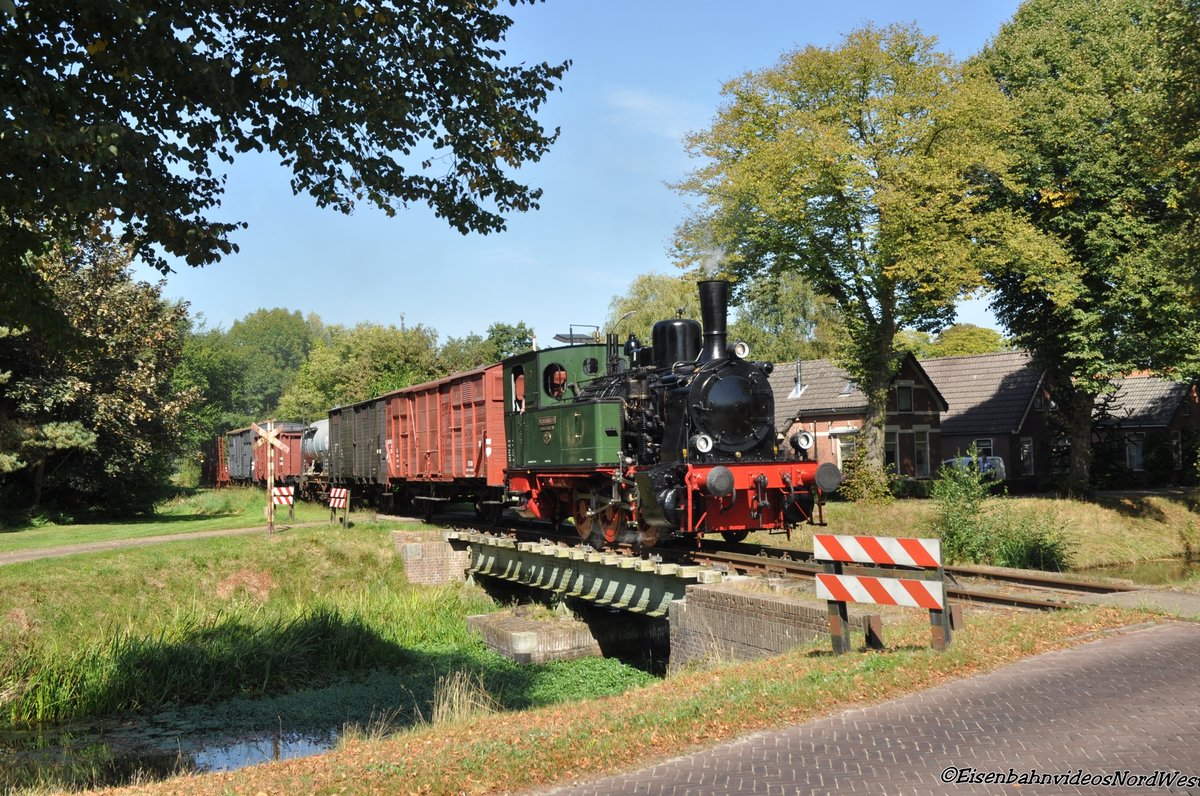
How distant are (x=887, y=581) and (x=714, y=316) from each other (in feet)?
24.1

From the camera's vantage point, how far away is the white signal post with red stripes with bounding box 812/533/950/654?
8.59m

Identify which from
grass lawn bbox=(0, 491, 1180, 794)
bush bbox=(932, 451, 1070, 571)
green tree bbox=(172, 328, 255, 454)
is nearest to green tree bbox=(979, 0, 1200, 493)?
grass lawn bbox=(0, 491, 1180, 794)

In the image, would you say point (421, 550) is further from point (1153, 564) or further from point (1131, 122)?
point (1131, 122)

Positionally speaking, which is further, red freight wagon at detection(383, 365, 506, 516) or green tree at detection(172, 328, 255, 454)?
green tree at detection(172, 328, 255, 454)

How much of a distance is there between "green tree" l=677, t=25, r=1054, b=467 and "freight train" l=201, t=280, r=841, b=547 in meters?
10.7

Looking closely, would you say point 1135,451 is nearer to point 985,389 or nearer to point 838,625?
point 985,389

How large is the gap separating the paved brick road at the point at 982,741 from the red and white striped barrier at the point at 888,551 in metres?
1.10

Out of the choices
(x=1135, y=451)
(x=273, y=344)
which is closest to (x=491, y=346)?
(x=1135, y=451)

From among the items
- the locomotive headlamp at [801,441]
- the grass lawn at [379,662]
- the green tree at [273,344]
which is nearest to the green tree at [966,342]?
the grass lawn at [379,662]

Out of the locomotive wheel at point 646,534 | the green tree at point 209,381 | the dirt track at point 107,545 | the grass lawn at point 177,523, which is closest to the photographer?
the locomotive wheel at point 646,534

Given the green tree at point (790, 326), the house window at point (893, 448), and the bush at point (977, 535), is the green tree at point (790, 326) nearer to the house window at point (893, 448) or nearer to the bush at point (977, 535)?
the house window at point (893, 448)

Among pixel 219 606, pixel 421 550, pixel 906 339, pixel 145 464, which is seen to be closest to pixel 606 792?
pixel 219 606

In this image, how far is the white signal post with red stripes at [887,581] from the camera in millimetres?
8586

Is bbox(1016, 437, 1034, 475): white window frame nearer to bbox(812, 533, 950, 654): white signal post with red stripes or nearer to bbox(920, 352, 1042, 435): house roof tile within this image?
bbox(920, 352, 1042, 435): house roof tile
